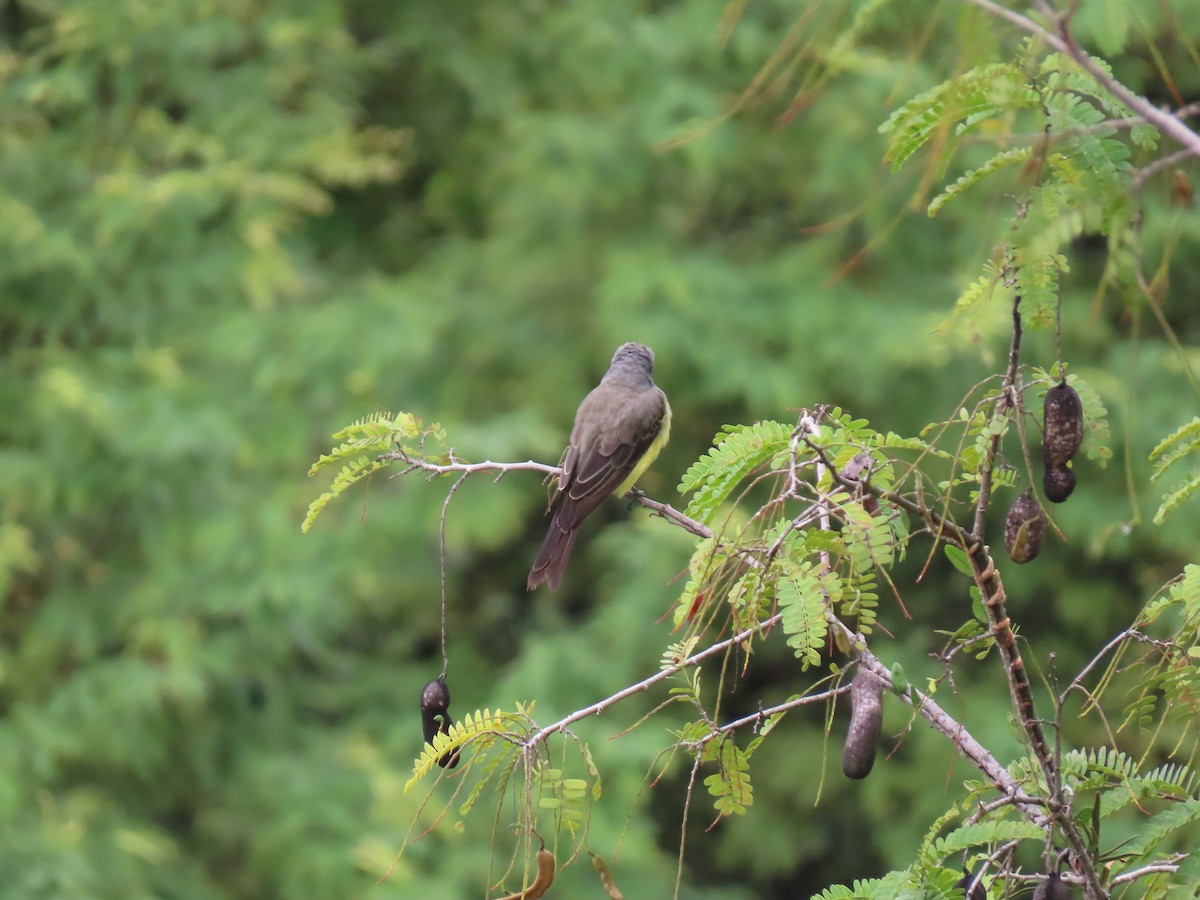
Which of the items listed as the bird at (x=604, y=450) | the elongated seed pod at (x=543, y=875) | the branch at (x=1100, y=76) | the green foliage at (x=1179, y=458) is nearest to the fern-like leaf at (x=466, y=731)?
the elongated seed pod at (x=543, y=875)

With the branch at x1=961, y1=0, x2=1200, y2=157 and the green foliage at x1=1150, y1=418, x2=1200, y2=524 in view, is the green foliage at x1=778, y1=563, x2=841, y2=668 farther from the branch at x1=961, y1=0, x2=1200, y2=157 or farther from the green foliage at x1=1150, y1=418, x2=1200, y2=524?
the branch at x1=961, y1=0, x2=1200, y2=157

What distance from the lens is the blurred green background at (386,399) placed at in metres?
7.23

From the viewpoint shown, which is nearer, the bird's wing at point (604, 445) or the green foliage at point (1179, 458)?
the green foliage at point (1179, 458)

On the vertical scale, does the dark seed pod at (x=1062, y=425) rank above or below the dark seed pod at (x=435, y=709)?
below

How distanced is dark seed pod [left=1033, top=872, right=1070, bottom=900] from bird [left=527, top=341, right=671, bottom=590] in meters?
2.37

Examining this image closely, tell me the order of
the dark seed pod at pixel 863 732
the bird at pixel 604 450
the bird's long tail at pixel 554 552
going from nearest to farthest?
1. the dark seed pod at pixel 863 732
2. the bird's long tail at pixel 554 552
3. the bird at pixel 604 450

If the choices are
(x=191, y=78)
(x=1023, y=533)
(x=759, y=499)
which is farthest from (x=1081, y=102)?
(x=191, y=78)

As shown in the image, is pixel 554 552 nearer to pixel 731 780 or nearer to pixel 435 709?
pixel 435 709

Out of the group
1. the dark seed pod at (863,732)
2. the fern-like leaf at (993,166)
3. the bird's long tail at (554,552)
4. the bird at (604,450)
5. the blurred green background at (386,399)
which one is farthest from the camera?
the blurred green background at (386,399)

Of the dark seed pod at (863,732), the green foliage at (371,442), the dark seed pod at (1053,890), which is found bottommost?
the dark seed pod at (1053,890)

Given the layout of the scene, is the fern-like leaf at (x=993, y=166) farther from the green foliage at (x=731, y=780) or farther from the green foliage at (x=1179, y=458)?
the green foliage at (x=731, y=780)

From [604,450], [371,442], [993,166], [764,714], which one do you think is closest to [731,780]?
[764,714]

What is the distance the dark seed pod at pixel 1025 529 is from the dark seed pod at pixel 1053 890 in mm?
372

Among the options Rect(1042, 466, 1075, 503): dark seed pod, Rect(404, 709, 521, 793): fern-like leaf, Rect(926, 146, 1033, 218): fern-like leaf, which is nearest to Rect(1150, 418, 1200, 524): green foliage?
Rect(1042, 466, 1075, 503): dark seed pod
